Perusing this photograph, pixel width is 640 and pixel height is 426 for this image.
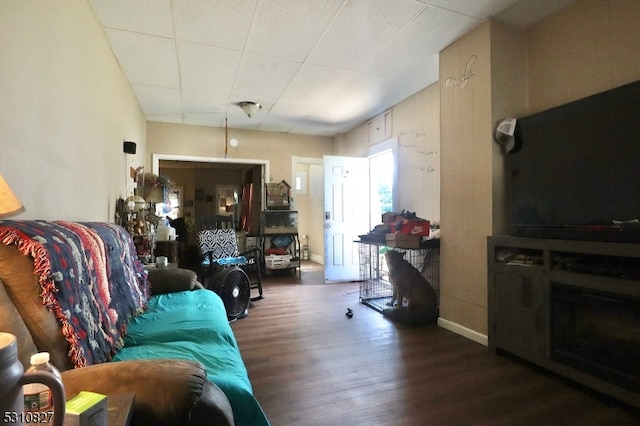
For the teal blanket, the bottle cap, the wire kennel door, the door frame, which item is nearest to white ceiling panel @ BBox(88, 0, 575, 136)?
the door frame

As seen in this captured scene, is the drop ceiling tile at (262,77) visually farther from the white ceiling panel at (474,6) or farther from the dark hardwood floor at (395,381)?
the dark hardwood floor at (395,381)

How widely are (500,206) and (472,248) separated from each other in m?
0.41

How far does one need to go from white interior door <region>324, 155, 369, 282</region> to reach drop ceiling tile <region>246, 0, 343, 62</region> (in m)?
2.14

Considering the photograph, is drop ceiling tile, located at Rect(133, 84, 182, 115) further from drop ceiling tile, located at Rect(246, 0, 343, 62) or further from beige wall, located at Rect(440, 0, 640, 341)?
beige wall, located at Rect(440, 0, 640, 341)

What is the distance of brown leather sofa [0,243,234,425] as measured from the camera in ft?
2.69

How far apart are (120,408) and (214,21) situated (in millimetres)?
2647

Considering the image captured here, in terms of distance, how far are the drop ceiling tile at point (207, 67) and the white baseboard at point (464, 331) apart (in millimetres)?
3166

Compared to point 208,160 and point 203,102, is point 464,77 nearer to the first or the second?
point 203,102

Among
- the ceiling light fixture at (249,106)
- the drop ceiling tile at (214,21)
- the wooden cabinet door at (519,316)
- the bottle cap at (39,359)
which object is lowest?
the wooden cabinet door at (519,316)

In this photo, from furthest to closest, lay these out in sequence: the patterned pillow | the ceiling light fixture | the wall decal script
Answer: the patterned pillow, the ceiling light fixture, the wall decal script

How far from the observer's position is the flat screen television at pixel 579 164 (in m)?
1.79

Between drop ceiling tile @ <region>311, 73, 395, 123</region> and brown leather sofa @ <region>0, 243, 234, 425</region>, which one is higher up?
drop ceiling tile @ <region>311, 73, 395, 123</region>

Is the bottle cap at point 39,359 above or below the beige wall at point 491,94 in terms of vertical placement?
below

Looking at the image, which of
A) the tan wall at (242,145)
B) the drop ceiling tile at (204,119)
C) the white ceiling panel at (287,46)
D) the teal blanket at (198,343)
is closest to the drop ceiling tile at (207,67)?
the white ceiling panel at (287,46)
